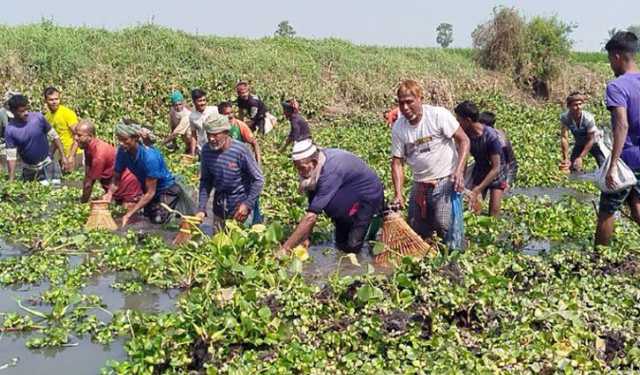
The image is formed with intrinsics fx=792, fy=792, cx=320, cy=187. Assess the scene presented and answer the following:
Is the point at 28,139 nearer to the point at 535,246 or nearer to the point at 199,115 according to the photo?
the point at 199,115

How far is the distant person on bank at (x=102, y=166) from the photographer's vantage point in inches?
352

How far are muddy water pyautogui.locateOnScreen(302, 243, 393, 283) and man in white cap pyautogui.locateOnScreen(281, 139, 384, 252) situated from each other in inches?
5.2

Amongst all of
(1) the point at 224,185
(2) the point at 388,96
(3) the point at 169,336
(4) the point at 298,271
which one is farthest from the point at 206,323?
(2) the point at 388,96

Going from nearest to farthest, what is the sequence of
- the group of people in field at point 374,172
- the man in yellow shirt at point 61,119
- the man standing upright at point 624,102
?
1. the man standing upright at point 624,102
2. the group of people in field at point 374,172
3. the man in yellow shirt at point 61,119

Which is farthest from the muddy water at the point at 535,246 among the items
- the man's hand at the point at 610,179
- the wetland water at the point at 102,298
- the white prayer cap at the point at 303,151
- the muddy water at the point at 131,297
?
the muddy water at the point at 131,297

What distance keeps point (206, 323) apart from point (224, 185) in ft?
9.45

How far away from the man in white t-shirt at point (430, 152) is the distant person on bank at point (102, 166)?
138 inches

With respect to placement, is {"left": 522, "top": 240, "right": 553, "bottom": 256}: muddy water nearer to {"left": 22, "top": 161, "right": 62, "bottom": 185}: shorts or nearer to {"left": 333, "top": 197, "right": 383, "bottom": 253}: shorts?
{"left": 333, "top": 197, "right": 383, "bottom": 253}: shorts

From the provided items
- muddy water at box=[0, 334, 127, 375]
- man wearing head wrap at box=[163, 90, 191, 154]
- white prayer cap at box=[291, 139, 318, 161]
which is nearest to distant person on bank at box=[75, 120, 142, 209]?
white prayer cap at box=[291, 139, 318, 161]

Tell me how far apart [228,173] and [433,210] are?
1.97 m

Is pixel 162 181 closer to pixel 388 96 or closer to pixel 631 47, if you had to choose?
pixel 631 47

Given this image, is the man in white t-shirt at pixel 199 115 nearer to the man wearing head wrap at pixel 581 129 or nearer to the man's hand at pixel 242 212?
the man's hand at pixel 242 212

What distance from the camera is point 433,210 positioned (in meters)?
7.28

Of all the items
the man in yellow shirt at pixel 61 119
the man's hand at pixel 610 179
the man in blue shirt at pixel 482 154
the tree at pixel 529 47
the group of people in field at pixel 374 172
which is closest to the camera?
the man's hand at pixel 610 179
